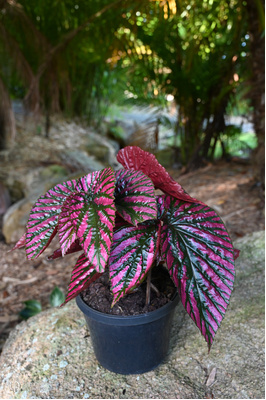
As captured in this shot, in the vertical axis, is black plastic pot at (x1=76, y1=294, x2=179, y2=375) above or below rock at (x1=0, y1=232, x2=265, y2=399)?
above

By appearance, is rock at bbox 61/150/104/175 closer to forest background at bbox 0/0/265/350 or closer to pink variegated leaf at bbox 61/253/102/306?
forest background at bbox 0/0/265/350

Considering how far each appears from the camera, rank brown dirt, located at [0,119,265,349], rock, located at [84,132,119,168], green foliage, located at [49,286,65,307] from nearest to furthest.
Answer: green foliage, located at [49,286,65,307], brown dirt, located at [0,119,265,349], rock, located at [84,132,119,168]

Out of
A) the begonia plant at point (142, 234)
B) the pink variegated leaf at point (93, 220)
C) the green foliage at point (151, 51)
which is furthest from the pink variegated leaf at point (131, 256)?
the green foliage at point (151, 51)

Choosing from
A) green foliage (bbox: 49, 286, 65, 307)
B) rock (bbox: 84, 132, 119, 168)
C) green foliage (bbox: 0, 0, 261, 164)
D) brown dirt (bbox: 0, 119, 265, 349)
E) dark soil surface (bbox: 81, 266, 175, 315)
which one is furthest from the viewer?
rock (bbox: 84, 132, 119, 168)

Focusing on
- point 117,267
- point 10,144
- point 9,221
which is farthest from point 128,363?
point 10,144

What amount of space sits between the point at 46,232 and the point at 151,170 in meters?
0.30

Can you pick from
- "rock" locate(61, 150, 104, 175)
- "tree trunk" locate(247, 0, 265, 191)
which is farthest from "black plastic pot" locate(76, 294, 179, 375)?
"rock" locate(61, 150, 104, 175)

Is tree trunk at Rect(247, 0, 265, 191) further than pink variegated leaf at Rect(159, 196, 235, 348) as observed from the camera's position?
Yes

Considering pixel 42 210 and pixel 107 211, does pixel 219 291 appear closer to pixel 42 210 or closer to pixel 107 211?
pixel 107 211

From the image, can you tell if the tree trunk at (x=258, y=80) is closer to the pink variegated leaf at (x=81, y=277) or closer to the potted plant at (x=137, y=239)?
the potted plant at (x=137, y=239)

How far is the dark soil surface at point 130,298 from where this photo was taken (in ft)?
3.20

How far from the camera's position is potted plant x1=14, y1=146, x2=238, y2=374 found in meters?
0.78

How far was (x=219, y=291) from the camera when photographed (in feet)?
2.68

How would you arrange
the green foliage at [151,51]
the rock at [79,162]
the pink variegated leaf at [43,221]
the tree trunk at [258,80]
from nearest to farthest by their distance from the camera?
the pink variegated leaf at [43,221] → the tree trunk at [258,80] → the green foliage at [151,51] → the rock at [79,162]
